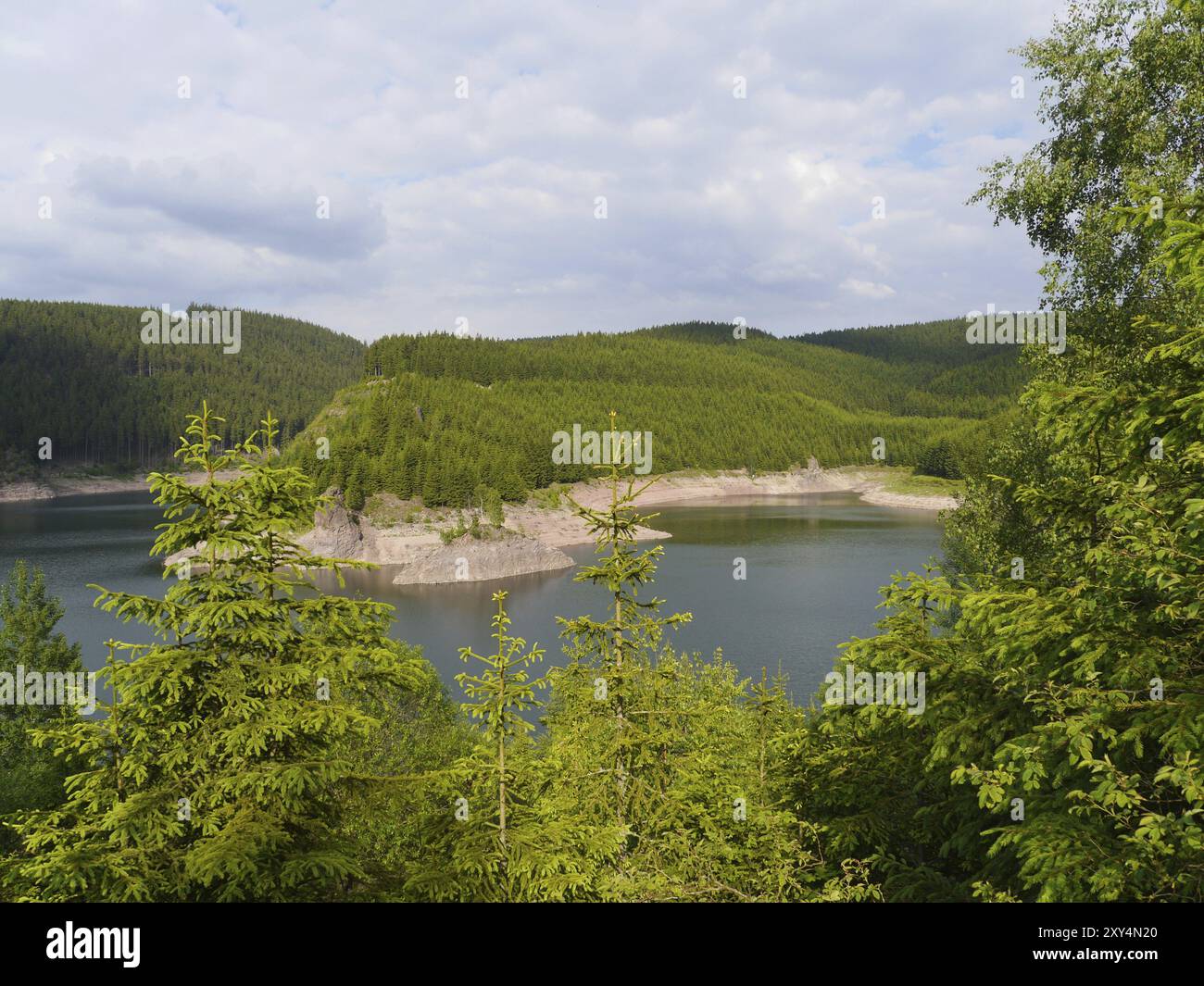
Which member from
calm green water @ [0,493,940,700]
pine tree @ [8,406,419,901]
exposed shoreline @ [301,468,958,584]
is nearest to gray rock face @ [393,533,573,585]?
exposed shoreline @ [301,468,958,584]

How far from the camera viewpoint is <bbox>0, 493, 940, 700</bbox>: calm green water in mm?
51438

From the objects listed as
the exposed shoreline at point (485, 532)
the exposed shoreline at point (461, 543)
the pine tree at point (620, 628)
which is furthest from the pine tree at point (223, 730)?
the exposed shoreline at point (461, 543)

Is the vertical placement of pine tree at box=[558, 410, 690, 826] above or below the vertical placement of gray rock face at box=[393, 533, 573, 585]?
above

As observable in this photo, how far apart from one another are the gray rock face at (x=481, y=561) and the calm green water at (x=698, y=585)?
2.12 m

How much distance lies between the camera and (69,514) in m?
124

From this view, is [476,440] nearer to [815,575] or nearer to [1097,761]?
[815,575]

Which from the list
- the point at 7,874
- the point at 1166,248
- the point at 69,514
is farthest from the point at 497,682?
the point at 69,514

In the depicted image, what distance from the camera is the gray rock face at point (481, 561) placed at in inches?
3113

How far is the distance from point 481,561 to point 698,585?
83.6ft

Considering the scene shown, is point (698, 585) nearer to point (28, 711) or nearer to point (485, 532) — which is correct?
point (485, 532)

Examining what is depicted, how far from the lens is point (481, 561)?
80438 millimetres

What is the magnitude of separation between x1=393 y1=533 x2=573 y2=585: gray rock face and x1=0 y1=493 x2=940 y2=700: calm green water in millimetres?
2123

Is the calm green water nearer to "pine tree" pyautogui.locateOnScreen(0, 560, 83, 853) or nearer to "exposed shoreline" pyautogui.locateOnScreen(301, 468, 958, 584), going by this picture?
"exposed shoreline" pyautogui.locateOnScreen(301, 468, 958, 584)
